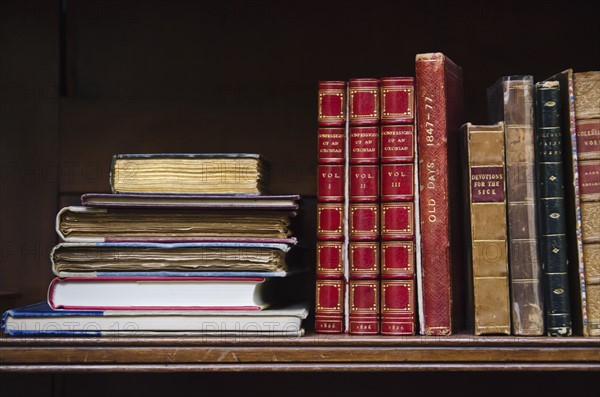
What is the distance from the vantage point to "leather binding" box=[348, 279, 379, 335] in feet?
3.01

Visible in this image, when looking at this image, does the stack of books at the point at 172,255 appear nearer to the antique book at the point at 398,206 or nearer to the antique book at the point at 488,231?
the antique book at the point at 398,206

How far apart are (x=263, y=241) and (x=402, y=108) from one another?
264 millimetres

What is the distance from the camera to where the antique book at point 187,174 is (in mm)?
952

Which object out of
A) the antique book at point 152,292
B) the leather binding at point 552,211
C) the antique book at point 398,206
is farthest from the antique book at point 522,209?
the antique book at point 152,292

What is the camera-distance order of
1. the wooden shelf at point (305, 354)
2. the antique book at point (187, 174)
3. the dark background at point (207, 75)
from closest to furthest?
the wooden shelf at point (305, 354)
the antique book at point (187, 174)
the dark background at point (207, 75)

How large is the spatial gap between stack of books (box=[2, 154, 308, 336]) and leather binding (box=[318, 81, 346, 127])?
0.38ft

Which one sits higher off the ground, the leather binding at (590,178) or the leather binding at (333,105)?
the leather binding at (333,105)

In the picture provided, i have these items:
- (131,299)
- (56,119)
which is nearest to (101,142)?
(56,119)

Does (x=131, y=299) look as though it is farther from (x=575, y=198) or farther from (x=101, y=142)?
(x=575, y=198)

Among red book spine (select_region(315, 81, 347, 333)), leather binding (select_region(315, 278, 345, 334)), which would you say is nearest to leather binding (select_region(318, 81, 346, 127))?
red book spine (select_region(315, 81, 347, 333))

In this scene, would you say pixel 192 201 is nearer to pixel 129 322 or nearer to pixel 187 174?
pixel 187 174

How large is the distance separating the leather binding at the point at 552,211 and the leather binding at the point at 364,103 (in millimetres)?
221

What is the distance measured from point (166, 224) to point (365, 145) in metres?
0.30

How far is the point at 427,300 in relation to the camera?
0.91m
